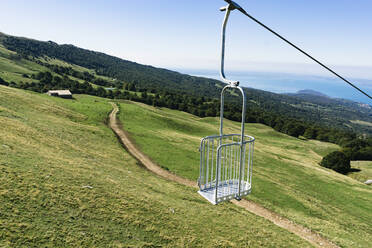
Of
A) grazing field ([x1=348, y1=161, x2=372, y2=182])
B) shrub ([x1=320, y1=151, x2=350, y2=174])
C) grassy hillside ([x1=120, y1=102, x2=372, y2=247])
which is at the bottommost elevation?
grazing field ([x1=348, y1=161, x2=372, y2=182])

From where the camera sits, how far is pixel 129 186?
17.4m

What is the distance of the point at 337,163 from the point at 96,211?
56.0 meters

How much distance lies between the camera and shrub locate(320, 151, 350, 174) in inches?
1998

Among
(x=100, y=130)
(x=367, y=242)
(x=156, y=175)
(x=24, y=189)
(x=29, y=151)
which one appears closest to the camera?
(x=24, y=189)

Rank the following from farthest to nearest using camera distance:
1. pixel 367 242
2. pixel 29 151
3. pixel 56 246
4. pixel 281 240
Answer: pixel 367 242, pixel 29 151, pixel 281 240, pixel 56 246

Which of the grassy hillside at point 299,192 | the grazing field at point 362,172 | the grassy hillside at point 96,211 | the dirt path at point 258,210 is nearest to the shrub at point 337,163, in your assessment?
the grazing field at point 362,172

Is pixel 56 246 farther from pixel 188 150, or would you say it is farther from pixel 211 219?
pixel 188 150

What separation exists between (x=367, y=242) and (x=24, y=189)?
1028 inches

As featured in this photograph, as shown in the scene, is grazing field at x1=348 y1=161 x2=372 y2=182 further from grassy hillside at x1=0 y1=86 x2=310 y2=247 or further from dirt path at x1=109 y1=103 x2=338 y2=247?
grassy hillside at x1=0 y1=86 x2=310 y2=247

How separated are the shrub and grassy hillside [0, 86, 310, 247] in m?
42.5

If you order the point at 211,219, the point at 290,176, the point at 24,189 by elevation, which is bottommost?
the point at 290,176

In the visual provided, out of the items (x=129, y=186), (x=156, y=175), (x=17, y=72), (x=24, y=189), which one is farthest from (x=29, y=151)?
Answer: (x=17, y=72)

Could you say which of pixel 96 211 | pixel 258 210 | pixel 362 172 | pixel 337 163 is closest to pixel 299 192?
pixel 258 210

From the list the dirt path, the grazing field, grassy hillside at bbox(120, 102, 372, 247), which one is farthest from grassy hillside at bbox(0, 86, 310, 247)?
the grazing field
